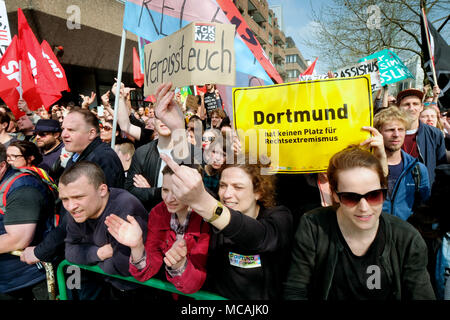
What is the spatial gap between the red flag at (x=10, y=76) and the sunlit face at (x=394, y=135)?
16.0 ft

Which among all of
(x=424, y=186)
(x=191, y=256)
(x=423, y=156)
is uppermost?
(x=423, y=156)

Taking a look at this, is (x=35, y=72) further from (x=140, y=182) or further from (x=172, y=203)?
(x=172, y=203)

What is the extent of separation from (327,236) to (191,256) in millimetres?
796

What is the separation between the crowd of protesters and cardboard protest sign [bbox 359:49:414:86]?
7.60ft

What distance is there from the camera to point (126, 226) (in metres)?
1.70

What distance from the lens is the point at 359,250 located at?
4.96 ft

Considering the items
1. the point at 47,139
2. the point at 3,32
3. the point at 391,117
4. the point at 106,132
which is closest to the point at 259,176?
the point at 391,117

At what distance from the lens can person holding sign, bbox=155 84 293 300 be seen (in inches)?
→ 50.3

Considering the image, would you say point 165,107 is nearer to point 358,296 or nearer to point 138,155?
point 138,155

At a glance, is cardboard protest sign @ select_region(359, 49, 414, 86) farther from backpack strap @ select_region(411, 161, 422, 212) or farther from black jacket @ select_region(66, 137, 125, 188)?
black jacket @ select_region(66, 137, 125, 188)

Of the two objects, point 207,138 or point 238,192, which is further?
point 207,138

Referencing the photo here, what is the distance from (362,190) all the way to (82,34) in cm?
1240

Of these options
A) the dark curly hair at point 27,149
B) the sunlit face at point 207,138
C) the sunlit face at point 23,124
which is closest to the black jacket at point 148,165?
the sunlit face at point 207,138
